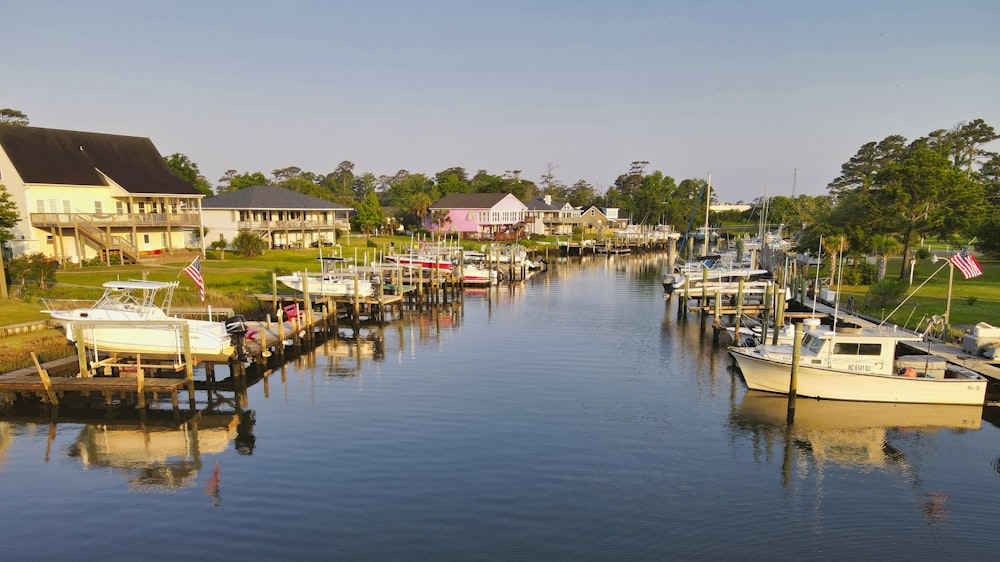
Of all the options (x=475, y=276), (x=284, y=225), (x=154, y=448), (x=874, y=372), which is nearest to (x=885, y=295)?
(x=874, y=372)

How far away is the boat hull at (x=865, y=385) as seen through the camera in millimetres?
22172

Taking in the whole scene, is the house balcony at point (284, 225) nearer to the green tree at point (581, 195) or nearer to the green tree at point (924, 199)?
the green tree at point (924, 199)

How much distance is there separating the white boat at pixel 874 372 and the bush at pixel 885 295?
42.2ft

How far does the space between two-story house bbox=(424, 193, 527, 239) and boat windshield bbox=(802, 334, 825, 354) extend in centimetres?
7303

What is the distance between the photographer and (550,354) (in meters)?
31.5

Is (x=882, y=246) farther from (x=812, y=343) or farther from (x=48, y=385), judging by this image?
(x=48, y=385)

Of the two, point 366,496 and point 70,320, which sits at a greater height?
point 70,320

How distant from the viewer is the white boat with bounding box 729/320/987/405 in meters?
22.3

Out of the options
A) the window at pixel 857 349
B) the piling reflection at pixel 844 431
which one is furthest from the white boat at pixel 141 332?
the window at pixel 857 349

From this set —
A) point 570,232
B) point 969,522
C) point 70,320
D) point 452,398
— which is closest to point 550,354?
point 452,398

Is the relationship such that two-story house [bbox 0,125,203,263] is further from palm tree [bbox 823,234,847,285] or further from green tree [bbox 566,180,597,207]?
green tree [bbox 566,180,597,207]

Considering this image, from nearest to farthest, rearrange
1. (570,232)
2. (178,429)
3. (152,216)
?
(178,429), (152,216), (570,232)

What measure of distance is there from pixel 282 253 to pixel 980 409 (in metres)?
54.3

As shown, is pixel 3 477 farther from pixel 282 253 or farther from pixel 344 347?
pixel 282 253
